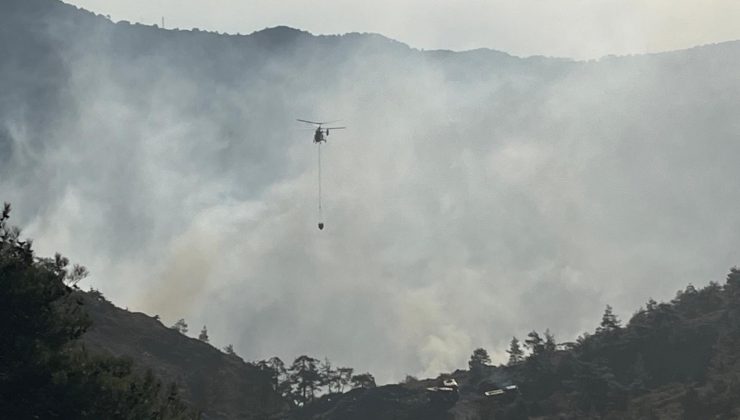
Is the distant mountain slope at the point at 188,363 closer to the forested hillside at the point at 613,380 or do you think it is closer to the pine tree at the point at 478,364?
the forested hillside at the point at 613,380

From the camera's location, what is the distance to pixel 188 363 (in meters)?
176

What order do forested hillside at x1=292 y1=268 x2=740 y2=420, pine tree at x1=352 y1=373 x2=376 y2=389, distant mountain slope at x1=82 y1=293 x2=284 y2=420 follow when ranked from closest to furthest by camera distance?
forested hillside at x1=292 y1=268 x2=740 y2=420, distant mountain slope at x1=82 y1=293 x2=284 y2=420, pine tree at x1=352 y1=373 x2=376 y2=389

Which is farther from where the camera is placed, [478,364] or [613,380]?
[478,364]

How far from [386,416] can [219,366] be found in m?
39.0

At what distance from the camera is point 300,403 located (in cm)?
16812

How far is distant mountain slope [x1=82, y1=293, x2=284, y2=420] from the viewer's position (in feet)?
523

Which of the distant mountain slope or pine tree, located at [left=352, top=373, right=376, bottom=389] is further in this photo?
pine tree, located at [left=352, top=373, right=376, bottom=389]

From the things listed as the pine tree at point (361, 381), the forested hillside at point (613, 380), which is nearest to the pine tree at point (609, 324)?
the forested hillside at point (613, 380)

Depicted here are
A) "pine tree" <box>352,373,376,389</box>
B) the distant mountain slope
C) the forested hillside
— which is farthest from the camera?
"pine tree" <box>352,373,376,389</box>

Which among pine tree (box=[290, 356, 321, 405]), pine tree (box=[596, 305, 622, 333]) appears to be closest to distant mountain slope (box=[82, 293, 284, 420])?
pine tree (box=[290, 356, 321, 405])

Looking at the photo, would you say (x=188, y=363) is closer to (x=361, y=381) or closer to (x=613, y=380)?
(x=361, y=381)

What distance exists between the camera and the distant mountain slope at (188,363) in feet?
523

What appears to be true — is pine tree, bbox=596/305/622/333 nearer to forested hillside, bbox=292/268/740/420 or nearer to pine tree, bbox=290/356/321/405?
forested hillside, bbox=292/268/740/420

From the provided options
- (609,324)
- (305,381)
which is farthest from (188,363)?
(609,324)
